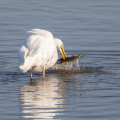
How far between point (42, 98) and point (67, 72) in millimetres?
3135

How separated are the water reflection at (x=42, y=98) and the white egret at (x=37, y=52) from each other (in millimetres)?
417

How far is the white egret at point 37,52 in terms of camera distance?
10359 mm

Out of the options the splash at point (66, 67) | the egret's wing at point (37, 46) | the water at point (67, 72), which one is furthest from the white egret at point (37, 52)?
the splash at point (66, 67)

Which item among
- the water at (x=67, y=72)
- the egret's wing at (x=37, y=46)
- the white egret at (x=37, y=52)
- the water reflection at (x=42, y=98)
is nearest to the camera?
the water reflection at (x=42, y=98)

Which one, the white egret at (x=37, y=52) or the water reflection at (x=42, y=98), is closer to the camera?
the water reflection at (x=42, y=98)

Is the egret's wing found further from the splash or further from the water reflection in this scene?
the splash

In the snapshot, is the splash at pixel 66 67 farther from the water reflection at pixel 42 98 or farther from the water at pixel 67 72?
the water reflection at pixel 42 98

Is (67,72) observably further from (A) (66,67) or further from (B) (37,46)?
(B) (37,46)

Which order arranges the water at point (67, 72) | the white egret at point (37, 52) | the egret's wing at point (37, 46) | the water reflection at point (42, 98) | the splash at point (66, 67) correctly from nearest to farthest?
1. the water reflection at point (42, 98)
2. the water at point (67, 72)
3. the white egret at point (37, 52)
4. the egret's wing at point (37, 46)
5. the splash at point (66, 67)

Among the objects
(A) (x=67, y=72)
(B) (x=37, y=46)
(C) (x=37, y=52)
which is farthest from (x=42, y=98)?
(A) (x=67, y=72)

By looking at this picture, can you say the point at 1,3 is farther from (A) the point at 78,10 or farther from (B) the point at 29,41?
(B) the point at 29,41

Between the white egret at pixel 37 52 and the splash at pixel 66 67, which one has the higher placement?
the white egret at pixel 37 52

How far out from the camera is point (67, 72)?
39.2ft

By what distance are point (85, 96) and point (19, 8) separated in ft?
39.4
